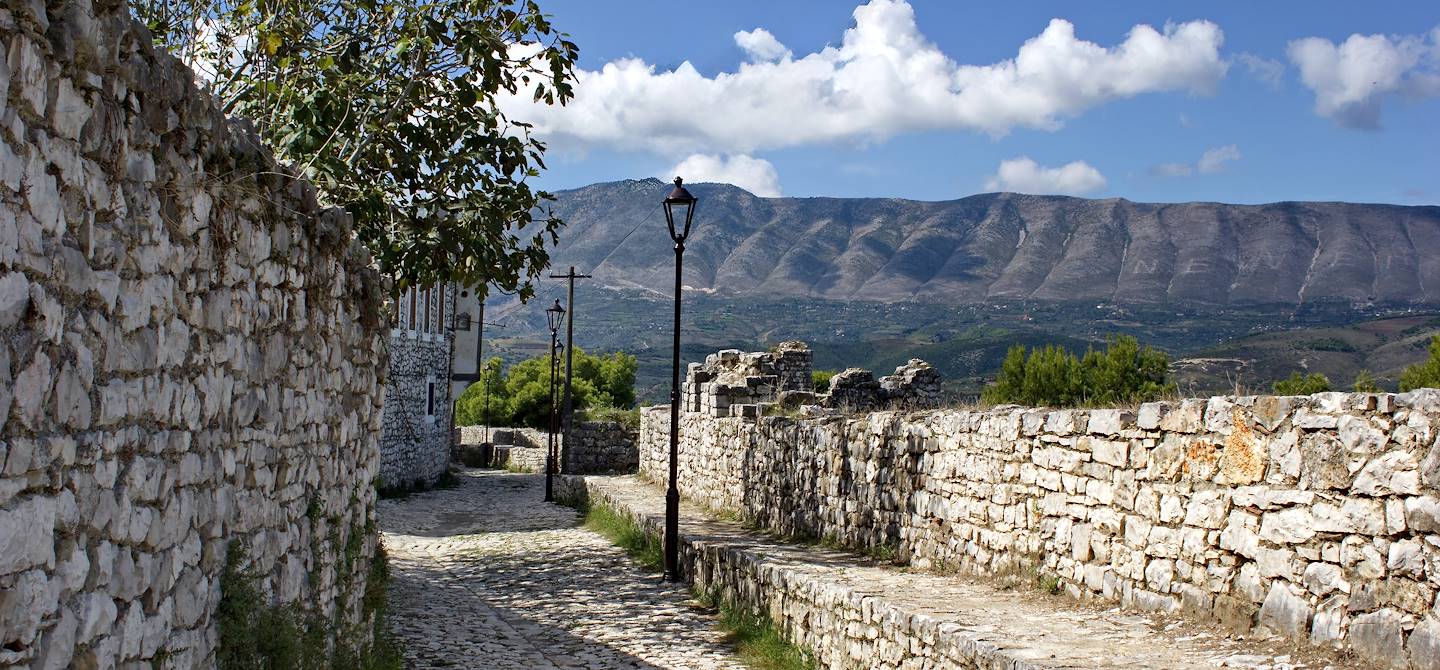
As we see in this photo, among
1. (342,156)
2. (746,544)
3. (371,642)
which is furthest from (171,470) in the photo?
(746,544)

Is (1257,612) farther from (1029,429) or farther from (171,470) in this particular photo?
(171,470)

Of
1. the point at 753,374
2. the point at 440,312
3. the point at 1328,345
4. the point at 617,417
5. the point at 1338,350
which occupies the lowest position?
the point at 617,417

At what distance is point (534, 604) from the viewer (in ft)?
43.2

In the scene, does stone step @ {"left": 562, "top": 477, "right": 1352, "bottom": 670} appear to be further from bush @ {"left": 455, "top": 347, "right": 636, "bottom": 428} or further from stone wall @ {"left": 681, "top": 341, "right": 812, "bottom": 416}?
bush @ {"left": 455, "top": 347, "right": 636, "bottom": 428}

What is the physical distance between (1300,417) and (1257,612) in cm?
107

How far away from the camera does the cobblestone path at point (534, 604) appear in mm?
10336

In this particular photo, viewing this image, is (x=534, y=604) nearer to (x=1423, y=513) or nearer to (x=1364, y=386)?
(x=1364, y=386)

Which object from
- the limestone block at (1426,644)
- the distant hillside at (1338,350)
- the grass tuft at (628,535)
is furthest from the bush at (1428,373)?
the distant hillside at (1338,350)

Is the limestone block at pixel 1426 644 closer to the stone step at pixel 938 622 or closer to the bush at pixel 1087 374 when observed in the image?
the stone step at pixel 938 622

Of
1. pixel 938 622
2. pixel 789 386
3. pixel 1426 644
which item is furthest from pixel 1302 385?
pixel 1426 644

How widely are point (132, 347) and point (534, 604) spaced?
383 inches

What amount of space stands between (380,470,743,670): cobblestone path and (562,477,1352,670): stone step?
0.73 m

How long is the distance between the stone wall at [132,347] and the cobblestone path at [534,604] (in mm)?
4348

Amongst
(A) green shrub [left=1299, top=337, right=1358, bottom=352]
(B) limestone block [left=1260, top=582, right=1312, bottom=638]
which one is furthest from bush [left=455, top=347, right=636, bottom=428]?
(B) limestone block [left=1260, top=582, right=1312, bottom=638]
